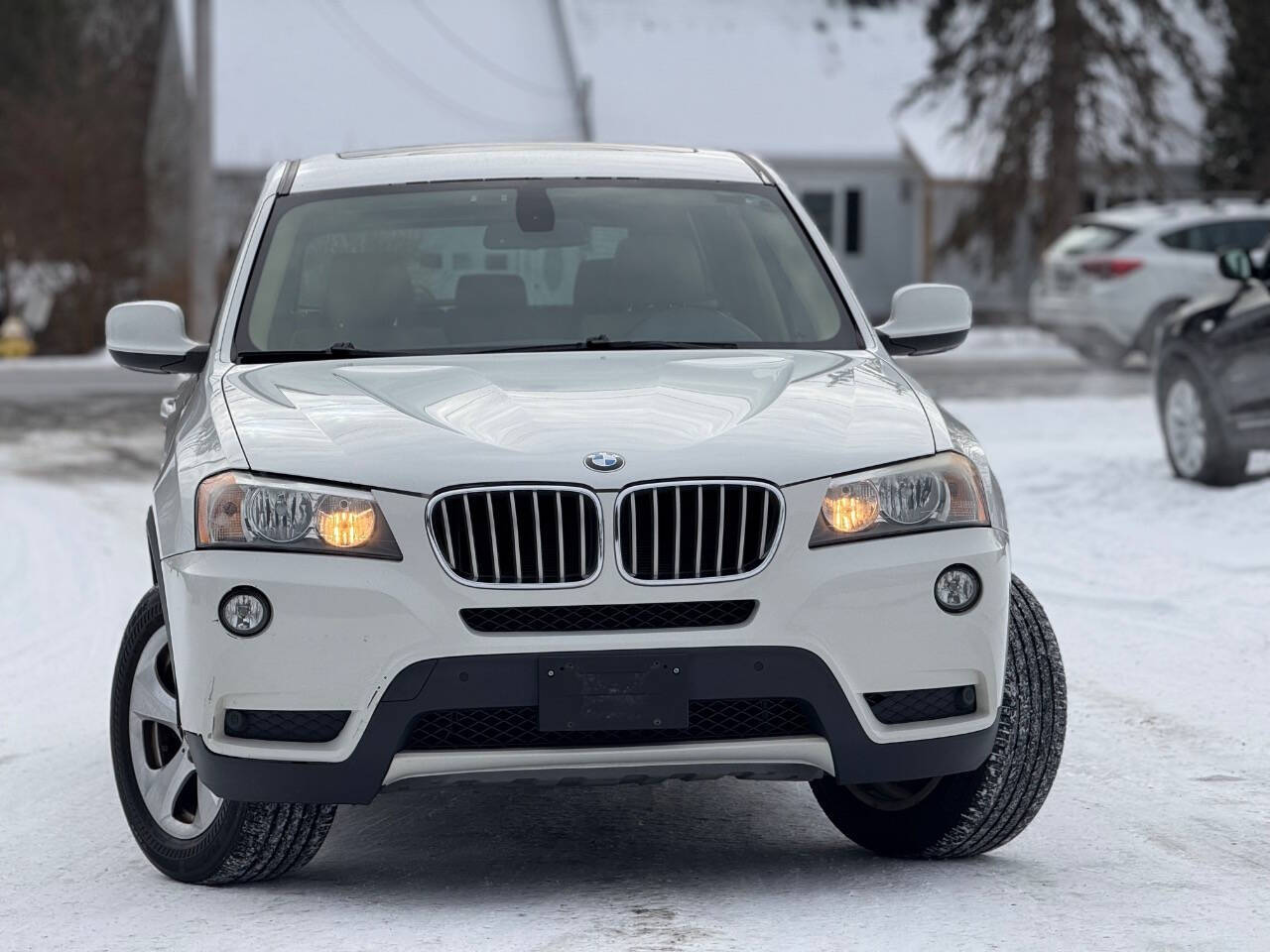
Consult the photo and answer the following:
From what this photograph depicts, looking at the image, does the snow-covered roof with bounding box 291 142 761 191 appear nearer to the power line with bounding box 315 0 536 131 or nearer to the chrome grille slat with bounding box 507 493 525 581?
the chrome grille slat with bounding box 507 493 525 581

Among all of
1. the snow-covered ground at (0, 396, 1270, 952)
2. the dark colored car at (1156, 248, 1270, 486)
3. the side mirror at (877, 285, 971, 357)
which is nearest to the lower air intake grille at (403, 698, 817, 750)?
the snow-covered ground at (0, 396, 1270, 952)

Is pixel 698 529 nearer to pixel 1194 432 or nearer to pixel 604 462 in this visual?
pixel 604 462

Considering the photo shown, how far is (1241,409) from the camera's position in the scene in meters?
11.5

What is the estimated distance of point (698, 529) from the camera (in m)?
4.39

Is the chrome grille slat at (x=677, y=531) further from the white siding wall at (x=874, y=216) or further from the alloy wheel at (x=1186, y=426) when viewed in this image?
the white siding wall at (x=874, y=216)

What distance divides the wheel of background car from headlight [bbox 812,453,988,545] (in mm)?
7346

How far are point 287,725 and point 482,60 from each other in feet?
110

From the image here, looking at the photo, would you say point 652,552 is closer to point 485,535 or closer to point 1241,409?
point 485,535

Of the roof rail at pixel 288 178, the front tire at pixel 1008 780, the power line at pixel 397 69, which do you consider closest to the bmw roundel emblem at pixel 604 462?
the front tire at pixel 1008 780

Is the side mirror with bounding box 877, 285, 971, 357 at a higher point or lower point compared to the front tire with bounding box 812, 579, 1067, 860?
higher

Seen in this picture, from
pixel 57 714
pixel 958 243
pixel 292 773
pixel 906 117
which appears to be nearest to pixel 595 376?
pixel 292 773

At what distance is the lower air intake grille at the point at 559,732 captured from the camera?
14.5 ft

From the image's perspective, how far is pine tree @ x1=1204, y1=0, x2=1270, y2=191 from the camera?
35094 millimetres

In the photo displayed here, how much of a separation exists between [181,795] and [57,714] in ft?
7.16
